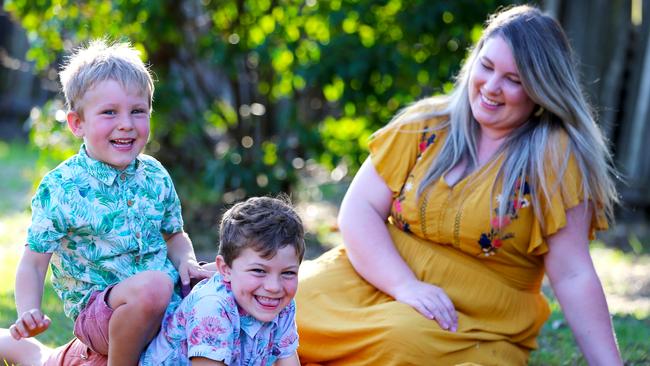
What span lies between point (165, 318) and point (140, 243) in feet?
0.75

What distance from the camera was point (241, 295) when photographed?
2.50 m

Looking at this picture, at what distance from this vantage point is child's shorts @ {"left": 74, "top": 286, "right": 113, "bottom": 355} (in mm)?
2572

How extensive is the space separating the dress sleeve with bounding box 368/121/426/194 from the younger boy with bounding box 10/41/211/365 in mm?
913

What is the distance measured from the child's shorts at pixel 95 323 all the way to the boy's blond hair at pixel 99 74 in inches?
20.8

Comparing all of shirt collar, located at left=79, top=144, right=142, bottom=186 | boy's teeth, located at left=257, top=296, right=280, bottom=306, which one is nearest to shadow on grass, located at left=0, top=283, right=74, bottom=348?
shirt collar, located at left=79, top=144, right=142, bottom=186

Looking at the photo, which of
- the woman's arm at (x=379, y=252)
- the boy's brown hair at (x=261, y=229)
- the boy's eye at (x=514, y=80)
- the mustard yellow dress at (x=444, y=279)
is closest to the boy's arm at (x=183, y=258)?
the boy's brown hair at (x=261, y=229)

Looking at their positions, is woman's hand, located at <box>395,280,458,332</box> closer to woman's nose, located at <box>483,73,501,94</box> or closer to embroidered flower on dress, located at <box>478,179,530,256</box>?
embroidered flower on dress, located at <box>478,179,530,256</box>

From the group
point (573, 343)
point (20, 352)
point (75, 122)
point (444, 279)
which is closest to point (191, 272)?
point (75, 122)

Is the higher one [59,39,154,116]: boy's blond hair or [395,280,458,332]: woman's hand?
[59,39,154,116]: boy's blond hair

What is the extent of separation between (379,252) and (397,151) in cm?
39

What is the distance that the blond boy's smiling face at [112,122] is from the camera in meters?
2.60

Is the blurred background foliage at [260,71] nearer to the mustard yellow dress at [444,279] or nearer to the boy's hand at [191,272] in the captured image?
the mustard yellow dress at [444,279]

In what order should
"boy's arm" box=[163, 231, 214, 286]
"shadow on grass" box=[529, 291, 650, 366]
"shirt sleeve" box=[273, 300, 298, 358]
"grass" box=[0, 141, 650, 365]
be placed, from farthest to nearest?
"grass" box=[0, 141, 650, 365]
"shadow on grass" box=[529, 291, 650, 366]
"boy's arm" box=[163, 231, 214, 286]
"shirt sleeve" box=[273, 300, 298, 358]

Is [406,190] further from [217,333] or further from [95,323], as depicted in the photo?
[95,323]
